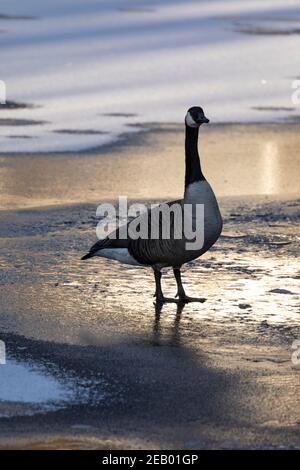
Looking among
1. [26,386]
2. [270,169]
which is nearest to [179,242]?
[26,386]

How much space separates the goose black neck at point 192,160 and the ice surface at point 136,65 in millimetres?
5244

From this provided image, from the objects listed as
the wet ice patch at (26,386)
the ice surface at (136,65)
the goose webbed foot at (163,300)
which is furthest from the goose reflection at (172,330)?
the ice surface at (136,65)

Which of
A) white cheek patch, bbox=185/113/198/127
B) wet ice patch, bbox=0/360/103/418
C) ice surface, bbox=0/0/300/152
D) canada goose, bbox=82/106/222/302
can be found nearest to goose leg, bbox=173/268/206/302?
canada goose, bbox=82/106/222/302

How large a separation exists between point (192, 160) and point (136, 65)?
33.6ft

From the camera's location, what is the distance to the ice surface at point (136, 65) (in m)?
15.9

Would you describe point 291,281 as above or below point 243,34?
below

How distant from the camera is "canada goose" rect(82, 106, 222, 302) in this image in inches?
340

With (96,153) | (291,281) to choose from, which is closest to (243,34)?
(96,153)

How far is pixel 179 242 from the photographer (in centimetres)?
865

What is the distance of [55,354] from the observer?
7.65 meters

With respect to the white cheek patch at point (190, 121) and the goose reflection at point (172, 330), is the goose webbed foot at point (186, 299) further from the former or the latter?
the white cheek patch at point (190, 121)

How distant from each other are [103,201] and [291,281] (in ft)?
10.7

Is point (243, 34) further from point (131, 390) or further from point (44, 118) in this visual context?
point (131, 390)

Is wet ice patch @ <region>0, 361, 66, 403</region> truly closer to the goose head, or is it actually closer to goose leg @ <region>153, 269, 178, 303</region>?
goose leg @ <region>153, 269, 178, 303</region>
